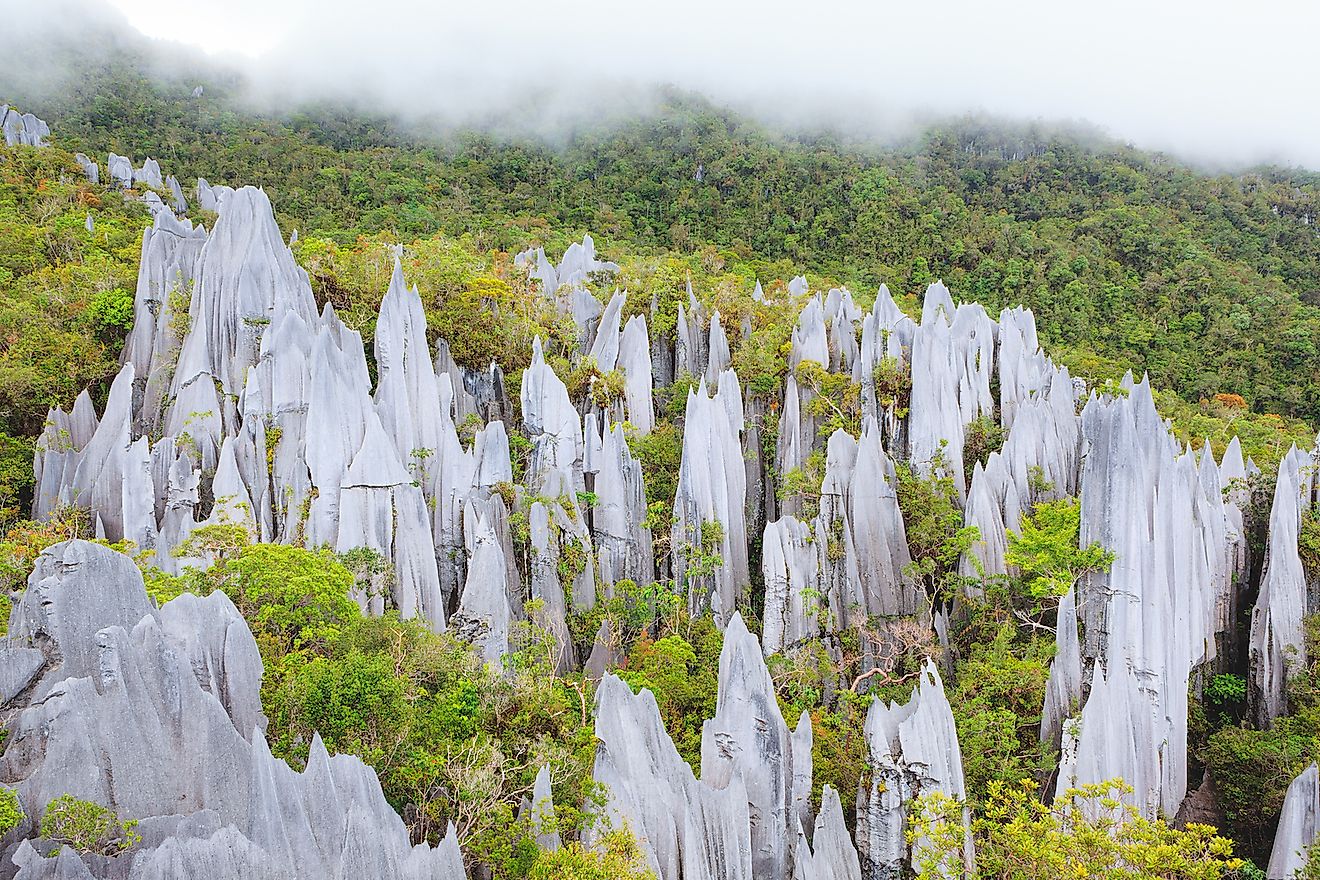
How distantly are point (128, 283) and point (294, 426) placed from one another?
870 cm

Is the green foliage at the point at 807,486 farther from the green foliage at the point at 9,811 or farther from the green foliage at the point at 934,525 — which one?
the green foliage at the point at 9,811

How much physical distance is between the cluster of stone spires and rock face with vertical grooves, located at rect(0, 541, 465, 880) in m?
3.49

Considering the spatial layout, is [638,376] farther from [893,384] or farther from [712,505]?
[893,384]

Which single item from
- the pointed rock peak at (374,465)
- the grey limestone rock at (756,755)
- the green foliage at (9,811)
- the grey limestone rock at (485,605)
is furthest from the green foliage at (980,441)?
the green foliage at (9,811)

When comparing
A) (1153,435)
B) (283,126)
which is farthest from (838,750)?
(283,126)

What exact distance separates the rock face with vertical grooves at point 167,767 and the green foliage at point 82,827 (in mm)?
249

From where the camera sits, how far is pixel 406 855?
8.54 m

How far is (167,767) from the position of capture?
866 cm

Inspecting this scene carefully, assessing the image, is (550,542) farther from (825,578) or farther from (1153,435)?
(1153,435)

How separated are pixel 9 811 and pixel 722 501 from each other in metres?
14.7

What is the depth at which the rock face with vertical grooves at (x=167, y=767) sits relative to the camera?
7855 millimetres

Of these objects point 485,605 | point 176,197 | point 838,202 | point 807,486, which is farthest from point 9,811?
point 838,202

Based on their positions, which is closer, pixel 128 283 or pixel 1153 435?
pixel 1153 435

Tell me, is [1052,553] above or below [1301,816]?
above
